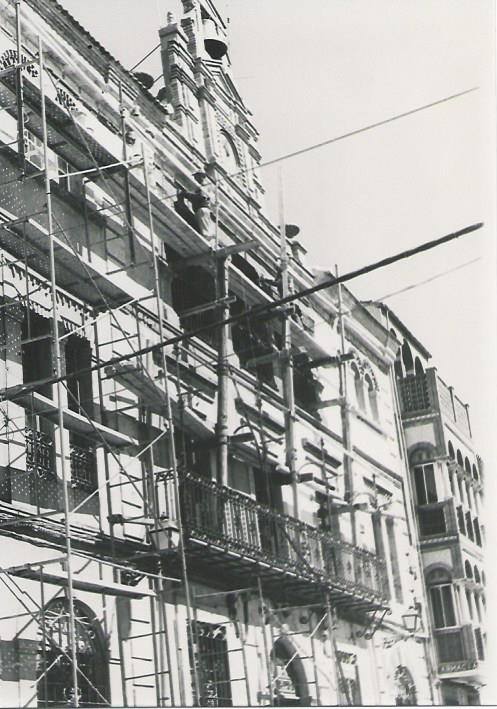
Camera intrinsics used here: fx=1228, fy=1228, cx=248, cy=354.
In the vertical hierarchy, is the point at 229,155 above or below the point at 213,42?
below

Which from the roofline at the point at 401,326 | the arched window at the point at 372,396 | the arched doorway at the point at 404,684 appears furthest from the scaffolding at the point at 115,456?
the arched window at the point at 372,396

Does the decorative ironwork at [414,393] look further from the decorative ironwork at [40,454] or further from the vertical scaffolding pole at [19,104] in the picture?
the vertical scaffolding pole at [19,104]

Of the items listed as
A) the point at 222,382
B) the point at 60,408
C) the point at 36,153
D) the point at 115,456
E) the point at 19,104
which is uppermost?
the point at 36,153

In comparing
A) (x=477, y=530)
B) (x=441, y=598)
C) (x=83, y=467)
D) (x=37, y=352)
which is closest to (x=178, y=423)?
(x=83, y=467)

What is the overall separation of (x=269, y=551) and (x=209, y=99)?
6.75 meters

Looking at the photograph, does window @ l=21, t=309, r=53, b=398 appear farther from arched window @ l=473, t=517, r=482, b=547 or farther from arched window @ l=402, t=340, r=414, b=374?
arched window @ l=402, t=340, r=414, b=374

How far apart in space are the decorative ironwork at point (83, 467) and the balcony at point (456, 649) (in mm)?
6075

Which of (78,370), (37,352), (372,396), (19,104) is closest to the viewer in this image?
(19,104)

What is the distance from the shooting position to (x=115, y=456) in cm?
1306

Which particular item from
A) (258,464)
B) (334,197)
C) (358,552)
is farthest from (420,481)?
(334,197)

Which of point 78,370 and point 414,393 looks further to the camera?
point 414,393

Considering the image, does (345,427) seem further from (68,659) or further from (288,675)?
(68,659)

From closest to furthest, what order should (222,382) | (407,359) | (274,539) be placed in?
(222,382) → (274,539) → (407,359)

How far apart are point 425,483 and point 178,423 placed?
5601 millimetres
